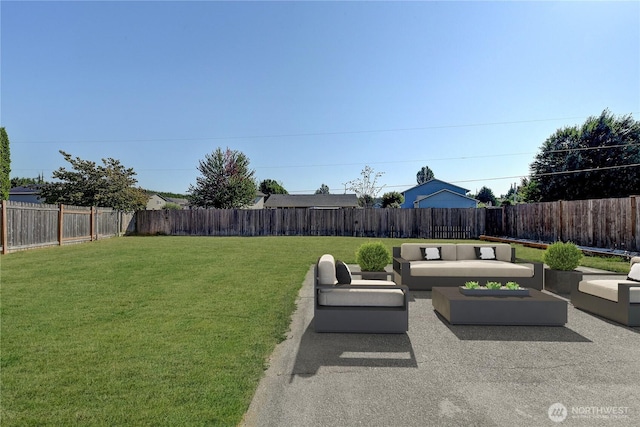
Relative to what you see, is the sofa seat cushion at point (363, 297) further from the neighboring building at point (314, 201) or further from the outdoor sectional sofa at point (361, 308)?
the neighboring building at point (314, 201)

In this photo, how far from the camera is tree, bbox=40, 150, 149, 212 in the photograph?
23734mm

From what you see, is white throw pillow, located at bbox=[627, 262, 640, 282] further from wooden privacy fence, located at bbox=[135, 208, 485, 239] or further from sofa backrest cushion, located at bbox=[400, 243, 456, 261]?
wooden privacy fence, located at bbox=[135, 208, 485, 239]

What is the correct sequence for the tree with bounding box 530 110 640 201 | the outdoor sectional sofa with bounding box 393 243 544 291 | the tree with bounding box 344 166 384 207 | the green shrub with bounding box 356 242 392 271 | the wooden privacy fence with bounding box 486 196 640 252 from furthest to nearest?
the tree with bounding box 344 166 384 207 → the tree with bounding box 530 110 640 201 → the wooden privacy fence with bounding box 486 196 640 252 → the outdoor sectional sofa with bounding box 393 243 544 291 → the green shrub with bounding box 356 242 392 271

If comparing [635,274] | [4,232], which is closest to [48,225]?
[4,232]

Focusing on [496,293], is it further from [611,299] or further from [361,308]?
[361,308]

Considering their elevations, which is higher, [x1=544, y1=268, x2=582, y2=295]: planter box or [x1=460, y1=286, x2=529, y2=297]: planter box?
[x1=460, y1=286, x2=529, y2=297]: planter box

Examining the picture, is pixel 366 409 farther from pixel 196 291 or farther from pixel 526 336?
pixel 196 291

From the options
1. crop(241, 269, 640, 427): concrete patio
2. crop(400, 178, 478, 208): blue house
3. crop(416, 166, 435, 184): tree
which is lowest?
crop(241, 269, 640, 427): concrete patio

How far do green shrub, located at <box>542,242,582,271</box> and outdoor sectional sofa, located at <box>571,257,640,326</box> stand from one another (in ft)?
3.00

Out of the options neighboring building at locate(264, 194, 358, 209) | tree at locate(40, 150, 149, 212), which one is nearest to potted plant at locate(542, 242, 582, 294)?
tree at locate(40, 150, 149, 212)

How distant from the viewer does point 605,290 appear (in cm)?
453

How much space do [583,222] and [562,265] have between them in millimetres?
8538

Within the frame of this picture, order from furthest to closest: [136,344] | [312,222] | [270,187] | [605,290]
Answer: [270,187]
[312,222]
[605,290]
[136,344]

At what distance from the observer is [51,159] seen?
2408 centimetres
